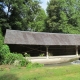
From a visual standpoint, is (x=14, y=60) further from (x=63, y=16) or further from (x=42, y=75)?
(x=63, y=16)

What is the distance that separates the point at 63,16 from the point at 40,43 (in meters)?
23.6

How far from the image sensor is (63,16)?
1892 inches

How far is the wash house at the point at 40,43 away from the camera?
25883 millimetres

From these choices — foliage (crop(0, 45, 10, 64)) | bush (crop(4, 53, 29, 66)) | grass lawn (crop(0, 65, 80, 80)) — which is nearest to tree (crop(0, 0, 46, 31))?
foliage (crop(0, 45, 10, 64))

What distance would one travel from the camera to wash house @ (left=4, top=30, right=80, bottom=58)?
25883 millimetres

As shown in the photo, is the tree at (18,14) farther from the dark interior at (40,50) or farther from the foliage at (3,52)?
the foliage at (3,52)

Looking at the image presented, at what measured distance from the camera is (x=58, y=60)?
90.1 feet

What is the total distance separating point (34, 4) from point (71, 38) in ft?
48.7

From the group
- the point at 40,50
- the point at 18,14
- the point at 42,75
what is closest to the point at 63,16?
the point at 18,14

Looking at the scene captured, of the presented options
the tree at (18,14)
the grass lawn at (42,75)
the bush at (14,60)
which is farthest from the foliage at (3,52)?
the tree at (18,14)

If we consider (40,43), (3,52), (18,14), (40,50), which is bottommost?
(40,50)

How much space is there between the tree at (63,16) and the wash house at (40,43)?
16.0 meters

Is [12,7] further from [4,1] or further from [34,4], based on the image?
[34,4]

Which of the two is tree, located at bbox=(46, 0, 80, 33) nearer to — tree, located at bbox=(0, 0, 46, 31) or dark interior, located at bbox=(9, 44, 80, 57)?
tree, located at bbox=(0, 0, 46, 31)
